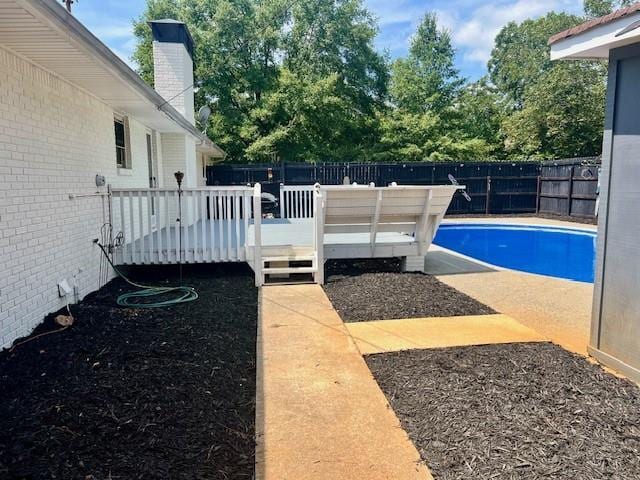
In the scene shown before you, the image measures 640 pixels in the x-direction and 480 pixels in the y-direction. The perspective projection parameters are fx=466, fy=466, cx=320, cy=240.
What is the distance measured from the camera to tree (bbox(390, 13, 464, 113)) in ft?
77.6

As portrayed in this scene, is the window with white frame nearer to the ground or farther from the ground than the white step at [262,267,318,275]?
farther from the ground

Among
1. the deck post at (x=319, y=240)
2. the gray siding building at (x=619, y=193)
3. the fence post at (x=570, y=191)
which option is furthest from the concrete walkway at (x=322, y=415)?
the fence post at (x=570, y=191)

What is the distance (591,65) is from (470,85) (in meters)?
6.57

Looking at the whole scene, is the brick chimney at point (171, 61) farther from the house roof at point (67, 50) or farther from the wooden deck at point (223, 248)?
the wooden deck at point (223, 248)

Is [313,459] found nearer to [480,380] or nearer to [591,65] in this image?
[480,380]

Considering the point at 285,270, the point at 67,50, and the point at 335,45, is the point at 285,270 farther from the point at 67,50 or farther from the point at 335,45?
the point at 335,45

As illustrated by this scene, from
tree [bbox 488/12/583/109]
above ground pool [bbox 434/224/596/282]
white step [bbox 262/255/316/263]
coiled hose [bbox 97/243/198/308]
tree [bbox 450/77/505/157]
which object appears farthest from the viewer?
tree [bbox 488/12/583/109]

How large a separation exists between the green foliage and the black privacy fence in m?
4.41

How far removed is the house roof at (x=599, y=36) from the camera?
2850 mm

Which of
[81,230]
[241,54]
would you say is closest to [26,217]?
[81,230]

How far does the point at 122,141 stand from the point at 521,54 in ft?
103

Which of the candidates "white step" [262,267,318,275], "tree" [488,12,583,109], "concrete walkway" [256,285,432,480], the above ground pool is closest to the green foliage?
"tree" [488,12,583,109]

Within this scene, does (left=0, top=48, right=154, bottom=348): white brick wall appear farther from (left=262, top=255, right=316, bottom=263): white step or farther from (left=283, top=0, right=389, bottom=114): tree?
(left=283, top=0, right=389, bottom=114): tree

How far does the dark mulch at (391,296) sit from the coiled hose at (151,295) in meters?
1.67
